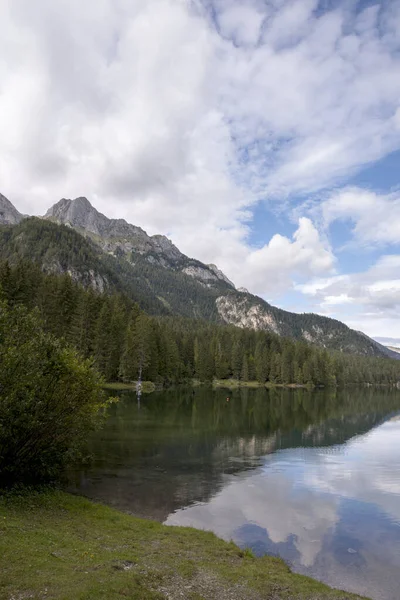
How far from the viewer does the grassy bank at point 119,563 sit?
13284 mm

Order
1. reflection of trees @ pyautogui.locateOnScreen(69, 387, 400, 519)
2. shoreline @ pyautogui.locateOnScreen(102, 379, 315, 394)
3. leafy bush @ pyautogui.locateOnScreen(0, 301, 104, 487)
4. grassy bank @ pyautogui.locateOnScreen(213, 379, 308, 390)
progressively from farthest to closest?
grassy bank @ pyautogui.locateOnScreen(213, 379, 308, 390)
shoreline @ pyautogui.locateOnScreen(102, 379, 315, 394)
reflection of trees @ pyautogui.locateOnScreen(69, 387, 400, 519)
leafy bush @ pyautogui.locateOnScreen(0, 301, 104, 487)

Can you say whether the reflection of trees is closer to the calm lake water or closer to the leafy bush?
the calm lake water

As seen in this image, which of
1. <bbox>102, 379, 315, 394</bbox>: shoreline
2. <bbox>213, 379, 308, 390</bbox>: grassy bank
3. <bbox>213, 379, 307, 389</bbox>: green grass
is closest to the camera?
<bbox>102, 379, 315, 394</bbox>: shoreline

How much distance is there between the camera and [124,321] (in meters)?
138

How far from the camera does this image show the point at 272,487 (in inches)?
1352

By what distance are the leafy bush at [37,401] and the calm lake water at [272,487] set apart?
4.64 metres

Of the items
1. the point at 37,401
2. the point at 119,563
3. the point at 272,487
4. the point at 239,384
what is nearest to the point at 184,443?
the point at 272,487

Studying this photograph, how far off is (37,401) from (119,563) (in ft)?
37.5

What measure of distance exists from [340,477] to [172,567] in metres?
27.3

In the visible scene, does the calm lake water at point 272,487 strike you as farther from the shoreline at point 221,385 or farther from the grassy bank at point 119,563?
the shoreline at point 221,385

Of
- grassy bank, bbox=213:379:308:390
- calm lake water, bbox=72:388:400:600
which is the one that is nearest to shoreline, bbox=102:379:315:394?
grassy bank, bbox=213:379:308:390

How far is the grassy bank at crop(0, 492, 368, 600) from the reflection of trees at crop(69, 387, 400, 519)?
6018 millimetres

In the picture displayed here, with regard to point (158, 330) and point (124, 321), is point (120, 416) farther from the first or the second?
point (158, 330)

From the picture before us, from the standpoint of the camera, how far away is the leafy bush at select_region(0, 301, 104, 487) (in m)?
23.1
